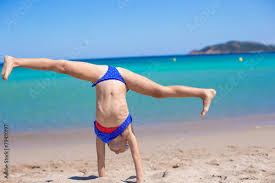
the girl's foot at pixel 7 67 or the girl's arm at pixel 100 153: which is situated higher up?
the girl's foot at pixel 7 67

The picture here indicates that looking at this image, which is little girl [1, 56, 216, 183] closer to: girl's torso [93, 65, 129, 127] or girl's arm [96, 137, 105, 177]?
girl's torso [93, 65, 129, 127]

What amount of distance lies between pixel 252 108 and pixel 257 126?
2.19 m

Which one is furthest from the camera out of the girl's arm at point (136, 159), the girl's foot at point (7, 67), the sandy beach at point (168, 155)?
the sandy beach at point (168, 155)

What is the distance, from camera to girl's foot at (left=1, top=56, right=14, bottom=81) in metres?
3.17

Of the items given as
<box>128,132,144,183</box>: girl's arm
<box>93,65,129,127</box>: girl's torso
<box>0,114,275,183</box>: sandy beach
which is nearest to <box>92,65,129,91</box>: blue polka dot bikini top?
<box>93,65,129,127</box>: girl's torso

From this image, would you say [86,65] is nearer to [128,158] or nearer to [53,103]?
[128,158]

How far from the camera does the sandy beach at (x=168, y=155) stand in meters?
4.13

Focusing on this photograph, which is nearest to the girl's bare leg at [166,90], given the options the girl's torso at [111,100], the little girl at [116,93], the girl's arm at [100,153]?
the little girl at [116,93]

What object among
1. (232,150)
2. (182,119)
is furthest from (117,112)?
(182,119)

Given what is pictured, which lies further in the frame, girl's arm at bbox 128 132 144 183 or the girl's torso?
girl's arm at bbox 128 132 144 183

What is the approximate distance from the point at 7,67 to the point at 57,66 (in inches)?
20.3

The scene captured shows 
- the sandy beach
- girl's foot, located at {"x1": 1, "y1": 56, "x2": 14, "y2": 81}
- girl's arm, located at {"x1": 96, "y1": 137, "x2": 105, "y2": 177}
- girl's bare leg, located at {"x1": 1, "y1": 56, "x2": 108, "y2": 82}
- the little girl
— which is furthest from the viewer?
the sandy beach

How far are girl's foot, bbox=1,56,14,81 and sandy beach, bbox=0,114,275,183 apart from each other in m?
1.65

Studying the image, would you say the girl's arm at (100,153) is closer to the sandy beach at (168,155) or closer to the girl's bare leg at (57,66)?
the sandy beach at (168,155)
